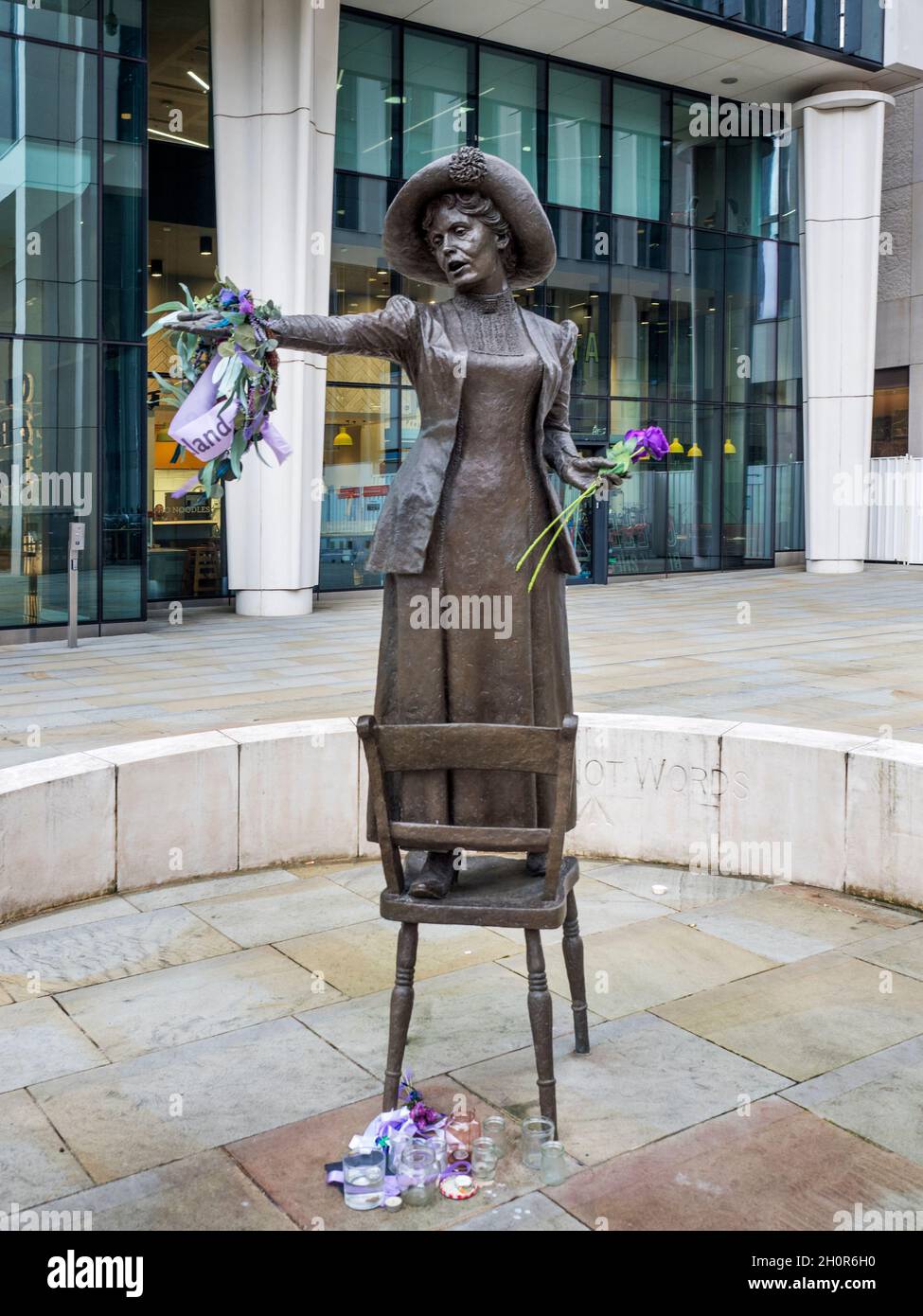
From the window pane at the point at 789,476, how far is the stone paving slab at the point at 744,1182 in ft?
75.3

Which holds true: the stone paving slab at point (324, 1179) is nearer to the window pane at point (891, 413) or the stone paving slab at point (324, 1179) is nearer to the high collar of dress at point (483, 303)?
the high collar of dress at point (483, 303)

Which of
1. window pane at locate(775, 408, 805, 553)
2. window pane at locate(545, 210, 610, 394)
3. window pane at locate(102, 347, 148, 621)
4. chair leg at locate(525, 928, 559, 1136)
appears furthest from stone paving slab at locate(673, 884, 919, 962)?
window pane at locate(775, 408, 805, 553)

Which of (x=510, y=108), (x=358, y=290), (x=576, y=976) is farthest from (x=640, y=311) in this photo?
(x=576, y=976)

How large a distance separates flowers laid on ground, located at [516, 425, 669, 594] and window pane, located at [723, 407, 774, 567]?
2152 cm

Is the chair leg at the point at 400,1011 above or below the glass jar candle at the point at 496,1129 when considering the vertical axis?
above

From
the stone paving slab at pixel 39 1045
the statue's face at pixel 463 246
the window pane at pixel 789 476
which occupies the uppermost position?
the window pane at pixel 789 476

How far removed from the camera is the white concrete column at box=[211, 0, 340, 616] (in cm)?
1627

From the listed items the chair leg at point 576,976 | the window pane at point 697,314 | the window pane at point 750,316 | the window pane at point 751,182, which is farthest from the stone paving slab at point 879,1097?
the window pane at point 751,182

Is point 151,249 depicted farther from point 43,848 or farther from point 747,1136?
point 747,1136

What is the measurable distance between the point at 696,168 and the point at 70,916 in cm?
2203

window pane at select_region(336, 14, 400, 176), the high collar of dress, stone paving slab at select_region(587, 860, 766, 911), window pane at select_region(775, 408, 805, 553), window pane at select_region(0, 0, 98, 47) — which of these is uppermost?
window pane at select_region(336, 14, 400, 176)

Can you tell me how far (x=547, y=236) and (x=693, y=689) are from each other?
262 inches

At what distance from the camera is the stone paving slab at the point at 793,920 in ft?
16.4

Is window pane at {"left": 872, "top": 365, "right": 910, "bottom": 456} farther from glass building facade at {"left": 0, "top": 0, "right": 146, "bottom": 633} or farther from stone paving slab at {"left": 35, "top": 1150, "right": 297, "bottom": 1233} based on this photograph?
stone paving slab at {"left": 35, "top": 1150, "right": 297, "bottom": 1233}
